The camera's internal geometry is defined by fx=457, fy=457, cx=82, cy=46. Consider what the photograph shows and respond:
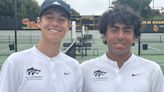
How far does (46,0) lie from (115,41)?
1.84ft

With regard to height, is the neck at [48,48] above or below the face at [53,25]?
below

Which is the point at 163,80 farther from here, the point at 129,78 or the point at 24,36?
the point at 24,36

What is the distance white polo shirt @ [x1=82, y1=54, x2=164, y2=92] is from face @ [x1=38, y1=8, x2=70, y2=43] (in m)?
0.39

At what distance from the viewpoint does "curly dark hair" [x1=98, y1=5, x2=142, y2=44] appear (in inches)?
128

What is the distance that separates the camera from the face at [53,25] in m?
3.04

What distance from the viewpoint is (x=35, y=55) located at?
3070 millimetres

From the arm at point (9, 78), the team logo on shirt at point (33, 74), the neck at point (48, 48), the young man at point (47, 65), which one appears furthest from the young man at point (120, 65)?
the arm at point (9, 78)

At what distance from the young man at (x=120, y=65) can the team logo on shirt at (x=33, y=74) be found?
0.42m

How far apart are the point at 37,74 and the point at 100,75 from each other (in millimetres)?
497

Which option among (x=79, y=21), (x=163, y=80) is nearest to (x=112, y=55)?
(x=163, y=80)

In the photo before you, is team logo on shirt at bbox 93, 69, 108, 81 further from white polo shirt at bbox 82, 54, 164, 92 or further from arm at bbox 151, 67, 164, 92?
arm at bbox 151, 67, 164, 92

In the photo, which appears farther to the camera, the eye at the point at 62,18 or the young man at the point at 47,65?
the eye at the point at 62,18

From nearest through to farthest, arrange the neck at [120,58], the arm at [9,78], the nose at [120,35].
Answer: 1. the arm at [9,78]
2. the nose at [120,35]
3. the neck at [120,58]

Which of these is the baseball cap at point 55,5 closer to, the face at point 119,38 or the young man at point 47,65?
the young man at point 47,65
